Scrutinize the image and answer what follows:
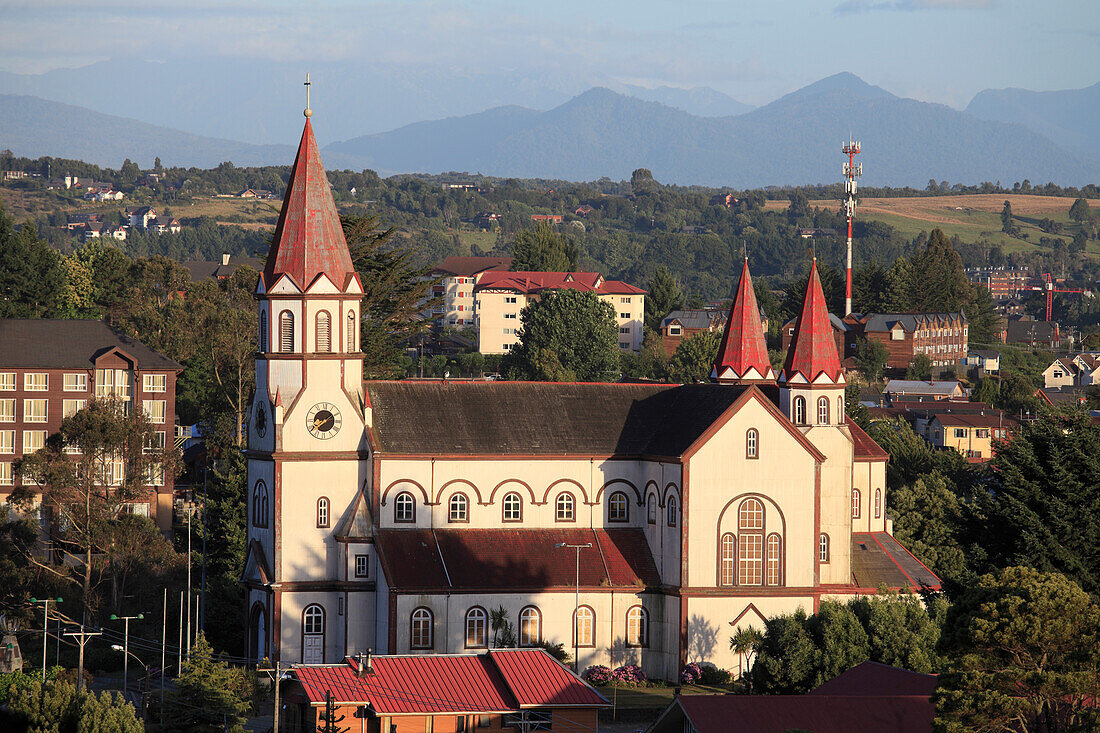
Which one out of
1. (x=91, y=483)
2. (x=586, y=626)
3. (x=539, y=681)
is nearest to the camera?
(x=539, y=681)

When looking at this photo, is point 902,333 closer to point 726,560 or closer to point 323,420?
point 726,560

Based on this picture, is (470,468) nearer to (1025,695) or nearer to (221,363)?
(1025,695)

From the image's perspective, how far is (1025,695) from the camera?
132 feet

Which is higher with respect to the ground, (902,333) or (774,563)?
(902,333)

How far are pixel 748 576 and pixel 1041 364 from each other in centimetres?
13188

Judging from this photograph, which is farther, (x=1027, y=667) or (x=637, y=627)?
(x=637, y=627)

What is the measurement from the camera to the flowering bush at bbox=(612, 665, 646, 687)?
210 feet

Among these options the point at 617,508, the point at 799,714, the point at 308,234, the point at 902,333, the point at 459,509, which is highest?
the point at 308,234

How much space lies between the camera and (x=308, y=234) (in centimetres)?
6631

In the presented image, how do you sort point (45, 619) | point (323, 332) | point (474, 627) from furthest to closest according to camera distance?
1. point (323, 332)
2. point (45, 619)
3. point (474, 627)

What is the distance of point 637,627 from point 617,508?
5131mm

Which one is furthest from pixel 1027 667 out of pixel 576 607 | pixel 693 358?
pixel 693 358

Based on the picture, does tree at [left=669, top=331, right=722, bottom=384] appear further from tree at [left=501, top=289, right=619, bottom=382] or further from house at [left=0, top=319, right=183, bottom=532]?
house at [left=0, top=319, right=183, bottom=532]

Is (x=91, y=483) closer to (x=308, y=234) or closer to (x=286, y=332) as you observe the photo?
(x=286, y=332)
